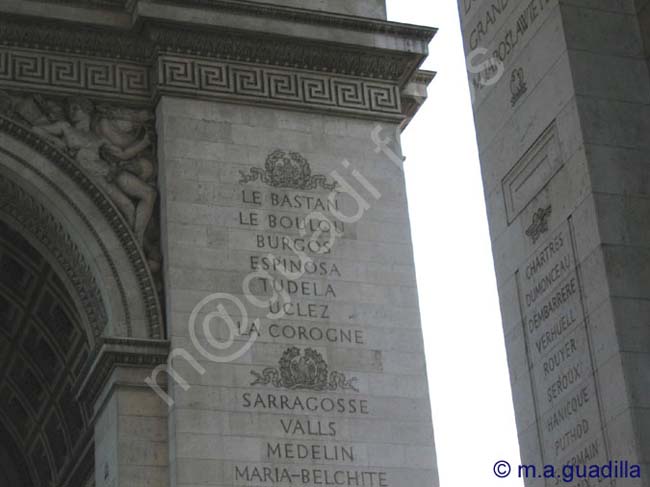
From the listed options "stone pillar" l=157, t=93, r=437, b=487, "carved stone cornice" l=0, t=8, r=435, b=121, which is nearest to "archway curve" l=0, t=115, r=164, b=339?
"stone pillar" l=157, t=93, r=437, b=487

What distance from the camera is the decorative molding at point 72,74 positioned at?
73.5 feet

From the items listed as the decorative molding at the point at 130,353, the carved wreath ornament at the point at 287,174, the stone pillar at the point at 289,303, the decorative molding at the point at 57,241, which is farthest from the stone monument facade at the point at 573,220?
the decorative molding at the point at 57,241

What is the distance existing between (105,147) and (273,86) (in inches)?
Result: 120

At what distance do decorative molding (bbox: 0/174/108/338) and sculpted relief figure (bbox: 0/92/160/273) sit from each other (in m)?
0.91

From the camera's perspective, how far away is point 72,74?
22719 mm

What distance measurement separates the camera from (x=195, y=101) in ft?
75.0

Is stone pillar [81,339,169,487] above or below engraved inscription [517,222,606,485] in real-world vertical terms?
above

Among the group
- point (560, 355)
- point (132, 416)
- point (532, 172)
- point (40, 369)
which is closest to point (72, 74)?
point (40, 369)

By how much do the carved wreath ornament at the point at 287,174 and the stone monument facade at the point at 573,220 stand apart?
10617mm

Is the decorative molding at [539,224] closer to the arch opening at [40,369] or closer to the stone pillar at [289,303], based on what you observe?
the stone pillar at [289,303]

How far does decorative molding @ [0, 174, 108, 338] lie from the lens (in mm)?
21781

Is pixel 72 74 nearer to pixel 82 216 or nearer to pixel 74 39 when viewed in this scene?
pixel 74 39

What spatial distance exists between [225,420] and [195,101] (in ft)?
17.7

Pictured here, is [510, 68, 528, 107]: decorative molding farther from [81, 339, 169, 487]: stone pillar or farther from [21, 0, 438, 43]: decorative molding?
[21, 0, 438, 43]: decorative molding
